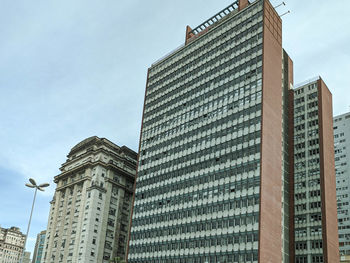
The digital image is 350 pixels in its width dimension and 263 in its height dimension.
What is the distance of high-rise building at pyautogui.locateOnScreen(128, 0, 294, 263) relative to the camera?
80438 millimetres

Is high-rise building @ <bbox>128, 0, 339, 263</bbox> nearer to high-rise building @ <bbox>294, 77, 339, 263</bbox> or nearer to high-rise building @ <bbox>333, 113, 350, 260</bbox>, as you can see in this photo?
high-rise building @ <bbox>294, 77, 339, 263</bbox>

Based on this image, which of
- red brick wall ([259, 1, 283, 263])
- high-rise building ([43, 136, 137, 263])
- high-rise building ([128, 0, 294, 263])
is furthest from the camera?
high-rise building ([43, 136, 137, 263])

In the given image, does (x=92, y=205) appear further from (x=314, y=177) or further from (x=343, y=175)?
(x=343, y=175)

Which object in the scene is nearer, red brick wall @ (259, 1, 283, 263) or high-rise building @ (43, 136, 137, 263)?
red brick wall @ (259, 1, 283, 263)

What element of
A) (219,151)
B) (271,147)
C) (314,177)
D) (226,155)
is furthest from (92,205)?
(314,177)

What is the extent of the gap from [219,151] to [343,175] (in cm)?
7935

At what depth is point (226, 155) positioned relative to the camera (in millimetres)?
88812

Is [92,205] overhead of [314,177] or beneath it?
beneath

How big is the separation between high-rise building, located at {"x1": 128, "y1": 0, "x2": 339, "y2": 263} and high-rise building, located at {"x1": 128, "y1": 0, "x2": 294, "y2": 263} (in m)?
0.25

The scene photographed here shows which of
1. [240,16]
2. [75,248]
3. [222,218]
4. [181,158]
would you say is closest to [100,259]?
[75,248]

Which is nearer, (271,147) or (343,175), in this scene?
(271,147)

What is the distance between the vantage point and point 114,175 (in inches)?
4953

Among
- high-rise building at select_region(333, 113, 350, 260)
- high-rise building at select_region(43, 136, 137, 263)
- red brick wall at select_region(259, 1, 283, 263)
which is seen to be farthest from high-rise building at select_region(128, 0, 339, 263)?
high-rise building at select_region(333, 113, 350, 260)

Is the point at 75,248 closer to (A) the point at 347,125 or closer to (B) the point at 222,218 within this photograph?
(B) the point at 222,218
